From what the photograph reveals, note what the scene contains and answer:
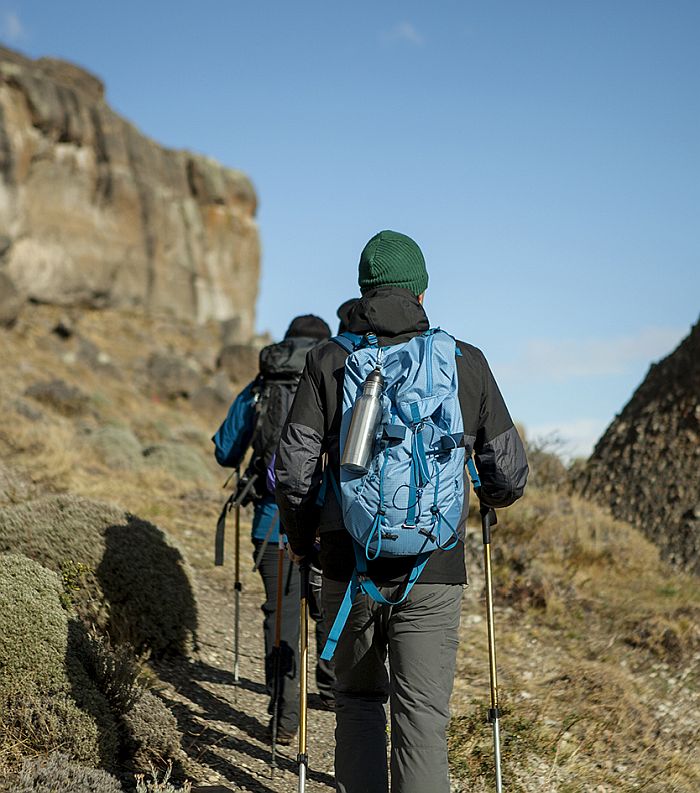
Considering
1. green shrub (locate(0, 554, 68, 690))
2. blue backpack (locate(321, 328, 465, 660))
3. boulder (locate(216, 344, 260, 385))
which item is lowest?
green shrub (locate(0, 554, 68, 690))

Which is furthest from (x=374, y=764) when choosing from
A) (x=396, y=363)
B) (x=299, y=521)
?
(x=396, y=363)

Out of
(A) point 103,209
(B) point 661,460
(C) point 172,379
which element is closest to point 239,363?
(C) point 172,379

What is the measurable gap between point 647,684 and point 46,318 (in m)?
30.9

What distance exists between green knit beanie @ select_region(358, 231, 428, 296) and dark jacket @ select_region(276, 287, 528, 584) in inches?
2.4

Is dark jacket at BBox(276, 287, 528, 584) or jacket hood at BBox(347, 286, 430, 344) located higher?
jacket hood at BBox(347, 286, 430, 344)

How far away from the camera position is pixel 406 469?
2748 mm

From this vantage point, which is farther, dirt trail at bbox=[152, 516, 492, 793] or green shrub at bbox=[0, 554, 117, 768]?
dirt trail at bbox=[152, 516, 492, 793]

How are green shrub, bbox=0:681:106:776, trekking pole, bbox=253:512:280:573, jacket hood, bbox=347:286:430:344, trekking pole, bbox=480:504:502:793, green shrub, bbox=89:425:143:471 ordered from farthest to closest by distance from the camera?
green shrub, bbox=89:425:143:471, trekking pole, bbox=253:512:280:573, trekking pole, bbox=480:504:502:793, green shrub, bbox=0:681:106:776, jacket hood, bbox=347:286:430:344

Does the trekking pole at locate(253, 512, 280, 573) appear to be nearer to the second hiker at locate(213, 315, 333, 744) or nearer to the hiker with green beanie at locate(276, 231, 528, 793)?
the second hiker at locate(213, 315, 333, 744)

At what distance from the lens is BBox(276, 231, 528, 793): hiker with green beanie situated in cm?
275

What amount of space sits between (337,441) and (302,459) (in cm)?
13

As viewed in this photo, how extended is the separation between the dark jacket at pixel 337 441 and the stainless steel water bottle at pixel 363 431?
20 cm

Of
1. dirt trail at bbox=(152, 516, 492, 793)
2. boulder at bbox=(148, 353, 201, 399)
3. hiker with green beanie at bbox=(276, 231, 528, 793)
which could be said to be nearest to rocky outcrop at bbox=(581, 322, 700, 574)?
dirt trail at bbox=(152, 516, 492, 793)

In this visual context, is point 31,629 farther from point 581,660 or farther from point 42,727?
point 581,660
